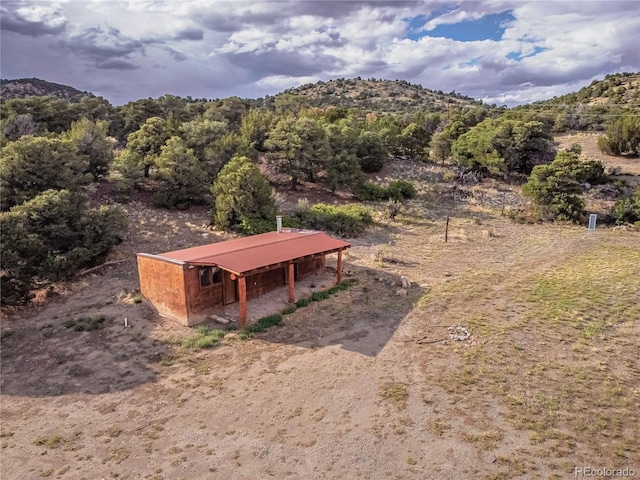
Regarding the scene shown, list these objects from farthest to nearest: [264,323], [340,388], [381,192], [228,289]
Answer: [381,192] < [228,289] < [264,323] < [340,388]

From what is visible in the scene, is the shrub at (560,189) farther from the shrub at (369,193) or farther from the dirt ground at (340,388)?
the dirt ground at (340,388)

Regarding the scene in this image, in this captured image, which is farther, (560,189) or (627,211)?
(560,189)

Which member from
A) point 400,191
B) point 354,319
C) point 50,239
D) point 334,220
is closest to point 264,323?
point 354,319

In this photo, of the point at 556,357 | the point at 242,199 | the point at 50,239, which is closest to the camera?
the point at 556,357

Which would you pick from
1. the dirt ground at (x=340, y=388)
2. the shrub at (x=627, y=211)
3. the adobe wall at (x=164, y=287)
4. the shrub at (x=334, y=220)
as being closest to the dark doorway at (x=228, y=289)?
the adobe wall at (x=164, y=287)

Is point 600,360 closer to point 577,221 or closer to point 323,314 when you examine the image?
point 323,314

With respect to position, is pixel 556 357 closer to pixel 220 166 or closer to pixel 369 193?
pixel 369 193

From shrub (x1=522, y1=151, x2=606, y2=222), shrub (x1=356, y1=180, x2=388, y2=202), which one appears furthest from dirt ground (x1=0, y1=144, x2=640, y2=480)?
shrub (x1=356, y1=180, x2=388, y2=202)

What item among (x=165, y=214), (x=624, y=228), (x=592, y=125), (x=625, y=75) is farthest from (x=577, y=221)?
(x=625, y=75)
